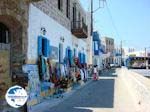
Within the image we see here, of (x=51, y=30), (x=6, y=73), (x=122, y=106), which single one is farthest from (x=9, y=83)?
(x=51, y=30)

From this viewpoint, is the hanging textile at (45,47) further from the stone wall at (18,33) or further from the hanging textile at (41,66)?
the stone wall at (18,33)

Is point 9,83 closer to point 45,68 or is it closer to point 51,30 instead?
point 45,68

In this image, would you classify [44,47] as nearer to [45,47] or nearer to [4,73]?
[45,47]

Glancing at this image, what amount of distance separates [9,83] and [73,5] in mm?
20289

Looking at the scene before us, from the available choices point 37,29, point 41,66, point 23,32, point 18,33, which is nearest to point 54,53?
point 41,66

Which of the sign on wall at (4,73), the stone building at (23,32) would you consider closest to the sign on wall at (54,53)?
the stone building at (23,32)

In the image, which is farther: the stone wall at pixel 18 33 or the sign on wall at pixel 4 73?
the stone wall at pixel 18 33

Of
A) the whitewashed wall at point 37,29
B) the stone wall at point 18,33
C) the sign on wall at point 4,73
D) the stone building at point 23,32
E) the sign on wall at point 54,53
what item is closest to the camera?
the sign on wall at point 4,73

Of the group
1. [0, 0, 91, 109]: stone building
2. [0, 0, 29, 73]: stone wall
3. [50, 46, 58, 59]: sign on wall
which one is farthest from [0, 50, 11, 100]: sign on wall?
[50, 46, 58, 59]: sign on wall

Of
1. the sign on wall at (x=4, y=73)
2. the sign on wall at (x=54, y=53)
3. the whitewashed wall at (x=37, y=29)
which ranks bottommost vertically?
the sign on wall at (x=4, y=73)

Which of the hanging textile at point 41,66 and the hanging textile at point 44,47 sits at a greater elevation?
the hanging textile at point 44,47

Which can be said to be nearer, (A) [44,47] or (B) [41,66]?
(B) [41,66]

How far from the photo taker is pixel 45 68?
18281 millimetres

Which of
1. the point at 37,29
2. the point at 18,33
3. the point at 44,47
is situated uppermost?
the point at 37,29
